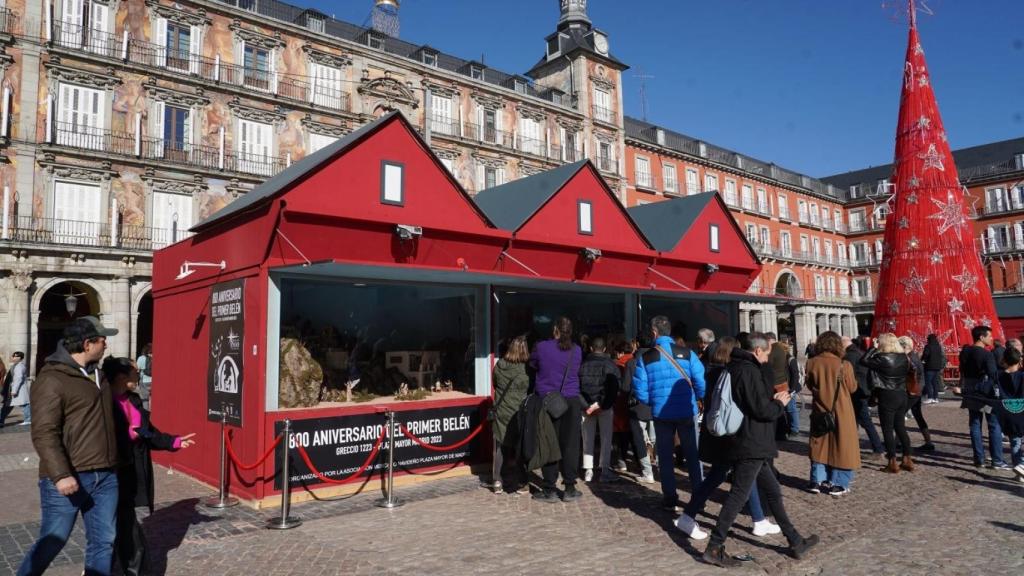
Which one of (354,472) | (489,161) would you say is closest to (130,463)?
(354,472)

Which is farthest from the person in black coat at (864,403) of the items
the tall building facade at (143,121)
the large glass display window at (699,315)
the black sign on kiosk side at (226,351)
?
the tall building facade at (143,121)

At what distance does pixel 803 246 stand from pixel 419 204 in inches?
2055

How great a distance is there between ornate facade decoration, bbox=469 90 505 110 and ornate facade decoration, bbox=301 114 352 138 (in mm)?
7630

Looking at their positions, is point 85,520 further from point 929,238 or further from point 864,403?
point 929,238

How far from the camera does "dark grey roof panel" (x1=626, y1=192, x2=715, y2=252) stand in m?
13.1

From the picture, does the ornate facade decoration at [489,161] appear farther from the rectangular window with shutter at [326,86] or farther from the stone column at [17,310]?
the stone column at [17,310]

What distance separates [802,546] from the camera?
16.7 ft

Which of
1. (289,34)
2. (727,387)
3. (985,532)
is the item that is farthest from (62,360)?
(289,34)

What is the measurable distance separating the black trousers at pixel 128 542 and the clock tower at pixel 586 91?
35.4m

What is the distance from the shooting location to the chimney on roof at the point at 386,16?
36906 mm

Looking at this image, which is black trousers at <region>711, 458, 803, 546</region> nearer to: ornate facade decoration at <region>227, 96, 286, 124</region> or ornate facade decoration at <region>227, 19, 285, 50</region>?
ornate facade decoration at <region>227, 96, 286, 124</region>

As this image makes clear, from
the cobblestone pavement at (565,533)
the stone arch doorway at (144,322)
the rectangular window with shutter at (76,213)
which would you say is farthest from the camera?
the stone arch doorway at (144,322)

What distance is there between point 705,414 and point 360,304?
Result: 5171 millimetres

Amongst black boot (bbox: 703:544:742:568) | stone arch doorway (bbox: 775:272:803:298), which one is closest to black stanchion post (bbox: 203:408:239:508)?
black boot (bbox: 703:544:742:568)
